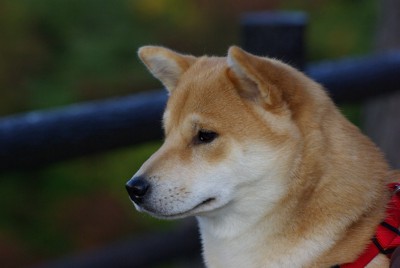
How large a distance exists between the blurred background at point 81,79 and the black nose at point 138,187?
5.86m

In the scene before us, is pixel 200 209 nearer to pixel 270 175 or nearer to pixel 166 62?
pixel 270 175

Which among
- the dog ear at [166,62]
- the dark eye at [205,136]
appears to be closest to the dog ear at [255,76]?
the dark eye at [205,136]

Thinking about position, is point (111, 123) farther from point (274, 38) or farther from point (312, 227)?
point (312, 227)

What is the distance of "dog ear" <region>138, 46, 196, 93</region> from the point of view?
3.60 metres

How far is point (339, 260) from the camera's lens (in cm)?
311

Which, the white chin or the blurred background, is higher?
the white chin

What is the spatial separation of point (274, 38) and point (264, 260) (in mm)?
1872

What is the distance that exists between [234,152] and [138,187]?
1.17ft

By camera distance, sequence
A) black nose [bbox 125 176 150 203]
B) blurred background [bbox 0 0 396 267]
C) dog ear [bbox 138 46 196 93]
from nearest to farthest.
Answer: black nose [bbox 125 176 150 203] → dog ear [bbox 138 46 196 93] → blurred background [bbox 0 0 396 267]

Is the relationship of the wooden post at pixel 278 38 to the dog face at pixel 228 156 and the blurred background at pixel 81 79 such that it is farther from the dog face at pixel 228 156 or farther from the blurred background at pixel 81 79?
the blurred background at pixel 81 79

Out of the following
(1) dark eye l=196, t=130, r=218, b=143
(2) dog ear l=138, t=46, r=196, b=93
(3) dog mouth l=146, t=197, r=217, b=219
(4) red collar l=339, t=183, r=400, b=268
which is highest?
(2) dog ear l=138, t=46, r=196, b=93

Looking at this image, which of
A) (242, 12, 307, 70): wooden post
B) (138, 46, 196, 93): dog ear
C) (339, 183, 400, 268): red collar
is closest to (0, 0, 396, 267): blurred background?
(242, 12, 307, 70): wooden post

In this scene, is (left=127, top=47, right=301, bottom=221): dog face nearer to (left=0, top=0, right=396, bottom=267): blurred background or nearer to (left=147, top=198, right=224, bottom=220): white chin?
(left=147, top=198, right=224, bottom=220): white chin

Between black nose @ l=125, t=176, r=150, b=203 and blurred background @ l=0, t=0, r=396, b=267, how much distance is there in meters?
5.86
